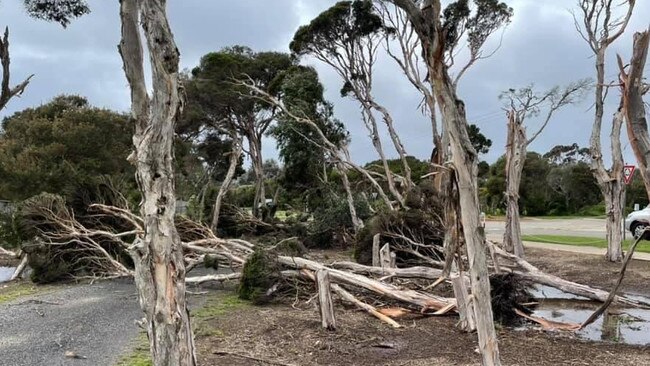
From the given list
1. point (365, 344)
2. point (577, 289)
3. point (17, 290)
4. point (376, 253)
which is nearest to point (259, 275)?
point (376, 253)

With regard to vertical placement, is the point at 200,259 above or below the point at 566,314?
above

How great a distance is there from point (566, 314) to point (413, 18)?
24.7ft

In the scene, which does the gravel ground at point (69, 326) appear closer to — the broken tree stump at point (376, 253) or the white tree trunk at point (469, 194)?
the white tree trunk at point (469, 194)

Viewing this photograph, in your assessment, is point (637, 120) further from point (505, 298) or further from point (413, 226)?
point (413, 226)

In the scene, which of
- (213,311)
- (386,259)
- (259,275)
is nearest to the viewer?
(213,311)

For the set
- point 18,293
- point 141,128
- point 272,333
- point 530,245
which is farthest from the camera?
point 530,245

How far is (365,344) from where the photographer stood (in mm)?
7289

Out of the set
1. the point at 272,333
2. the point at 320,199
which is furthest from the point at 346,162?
the point at 272,333

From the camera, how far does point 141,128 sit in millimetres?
5410

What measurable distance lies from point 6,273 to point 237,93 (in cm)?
1278

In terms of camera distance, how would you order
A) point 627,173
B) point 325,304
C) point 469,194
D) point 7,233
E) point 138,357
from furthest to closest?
point 7,233 < point 627,173 < point 325,304 < point 138,357 < point 469,194

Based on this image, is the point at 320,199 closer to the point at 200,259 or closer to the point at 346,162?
the point at 346,162

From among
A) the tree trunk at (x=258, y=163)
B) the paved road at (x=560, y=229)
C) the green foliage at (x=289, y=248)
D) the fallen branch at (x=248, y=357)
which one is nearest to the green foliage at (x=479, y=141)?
the paved road at (x=560, y=229)

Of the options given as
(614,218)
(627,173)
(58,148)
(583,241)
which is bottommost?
(583,241)
